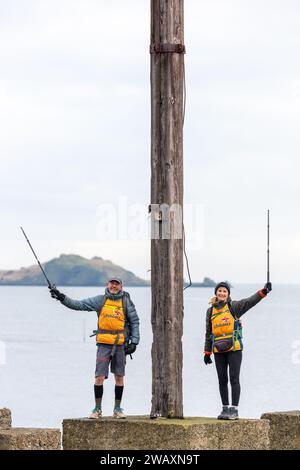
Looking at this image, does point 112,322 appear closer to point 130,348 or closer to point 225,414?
point 130,348

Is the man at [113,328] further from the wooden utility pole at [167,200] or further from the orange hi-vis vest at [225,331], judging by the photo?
the orange hi-vis vest at [225,331]

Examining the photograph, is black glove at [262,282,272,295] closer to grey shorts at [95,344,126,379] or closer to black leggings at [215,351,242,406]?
black leggings at [215,351,242,406]

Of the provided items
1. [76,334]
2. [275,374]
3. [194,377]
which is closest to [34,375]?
[194,377]

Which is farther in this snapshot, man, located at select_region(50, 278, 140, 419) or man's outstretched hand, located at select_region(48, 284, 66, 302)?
man, located at select_region(50, 278, 140, 419)

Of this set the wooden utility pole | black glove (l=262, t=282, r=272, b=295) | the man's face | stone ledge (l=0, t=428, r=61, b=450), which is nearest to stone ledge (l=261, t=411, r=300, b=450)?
the wooden utility pole

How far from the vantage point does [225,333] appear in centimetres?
1414

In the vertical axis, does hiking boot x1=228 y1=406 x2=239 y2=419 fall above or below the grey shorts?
below

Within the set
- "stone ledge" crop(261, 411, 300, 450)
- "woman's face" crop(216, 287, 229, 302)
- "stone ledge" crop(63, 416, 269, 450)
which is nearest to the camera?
"stone ledge" crop(63, 416, 269, 450)

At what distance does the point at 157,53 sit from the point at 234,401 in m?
3.46

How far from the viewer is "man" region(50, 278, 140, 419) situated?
14094mm

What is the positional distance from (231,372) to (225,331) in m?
0.42

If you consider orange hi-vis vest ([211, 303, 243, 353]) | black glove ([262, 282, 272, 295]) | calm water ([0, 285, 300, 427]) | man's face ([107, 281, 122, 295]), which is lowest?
orange hi-vis vest ([211, 303, 243, 353])
